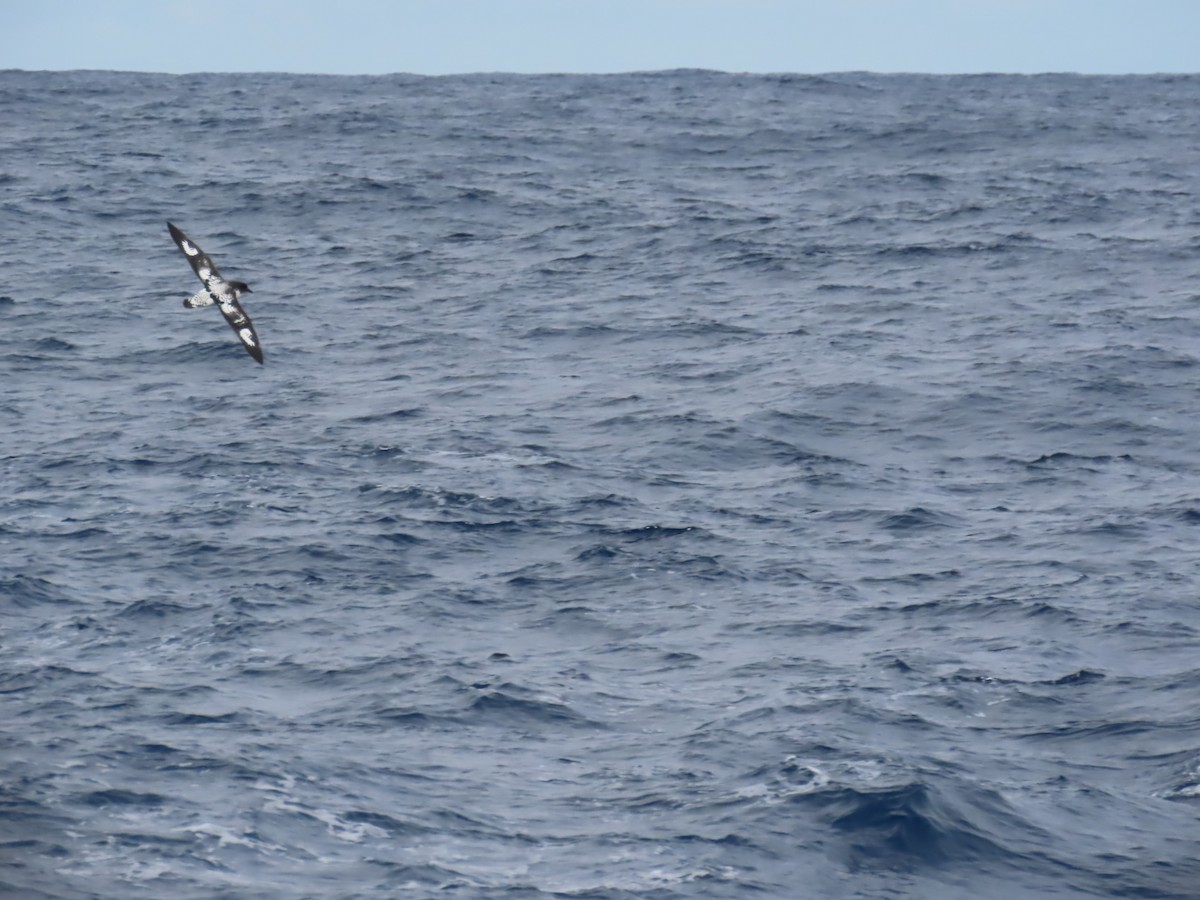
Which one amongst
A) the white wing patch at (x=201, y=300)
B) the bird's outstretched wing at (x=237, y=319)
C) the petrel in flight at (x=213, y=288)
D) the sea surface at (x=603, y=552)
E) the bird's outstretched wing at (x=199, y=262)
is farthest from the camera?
the white wing patch at (x=201, y=300)

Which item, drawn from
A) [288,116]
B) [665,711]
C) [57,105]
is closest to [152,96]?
[57,105]

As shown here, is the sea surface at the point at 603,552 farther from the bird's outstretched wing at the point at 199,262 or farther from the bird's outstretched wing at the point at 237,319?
the bird's outstretched wing at the point at 199,262

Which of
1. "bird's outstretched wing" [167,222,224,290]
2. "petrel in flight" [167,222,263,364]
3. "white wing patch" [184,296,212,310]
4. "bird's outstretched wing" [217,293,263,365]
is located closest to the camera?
"bird's outstretched wing" [217,293,263,365]

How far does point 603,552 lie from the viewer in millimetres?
36312

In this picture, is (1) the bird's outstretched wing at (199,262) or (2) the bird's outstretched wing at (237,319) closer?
(2) the bird's outstretched wing at (237,319)

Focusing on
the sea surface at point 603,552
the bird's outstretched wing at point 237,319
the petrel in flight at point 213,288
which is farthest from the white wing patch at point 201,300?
the sea surface at point 603,552

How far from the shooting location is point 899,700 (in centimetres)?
2944

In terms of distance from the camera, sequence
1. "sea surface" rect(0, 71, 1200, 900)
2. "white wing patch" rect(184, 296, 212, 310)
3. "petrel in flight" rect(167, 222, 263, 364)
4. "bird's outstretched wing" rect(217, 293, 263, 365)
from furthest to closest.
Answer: "white wing patch" rect(184, 296, 212, 310) < "petrel in flight" rect(167, 222, 263, 364) < "bird's outstretched wing" rect(217, 293, 263, 365) < "sea surface" rect(0, 71, 1200, 900)

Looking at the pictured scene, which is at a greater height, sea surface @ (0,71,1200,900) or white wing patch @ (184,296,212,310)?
white wing patch @ (184,296,212,310)

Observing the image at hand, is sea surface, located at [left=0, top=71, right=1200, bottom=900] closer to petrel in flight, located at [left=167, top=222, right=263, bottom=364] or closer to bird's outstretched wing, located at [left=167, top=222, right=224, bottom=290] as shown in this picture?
petrel in flight, located at [left=167, top=222, right=263, bottom=364]

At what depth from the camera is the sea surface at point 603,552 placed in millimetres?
25219

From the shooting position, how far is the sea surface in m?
25.2

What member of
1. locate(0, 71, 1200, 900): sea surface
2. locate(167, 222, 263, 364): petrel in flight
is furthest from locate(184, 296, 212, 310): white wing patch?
locate(0, 71, 1200, 900): sea surface

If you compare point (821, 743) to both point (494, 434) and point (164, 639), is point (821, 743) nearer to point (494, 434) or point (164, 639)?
point (164, 639)
